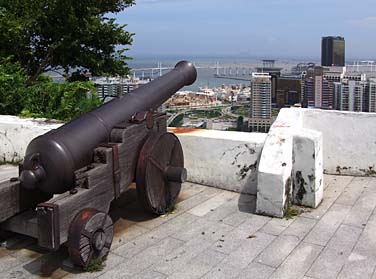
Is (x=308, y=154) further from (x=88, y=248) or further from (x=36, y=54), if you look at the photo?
(x=36, y=54)

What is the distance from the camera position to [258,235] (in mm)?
4082

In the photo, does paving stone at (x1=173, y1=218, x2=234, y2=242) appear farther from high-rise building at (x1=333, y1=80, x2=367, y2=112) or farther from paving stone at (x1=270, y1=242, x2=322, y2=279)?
high-rise building at (x1=333, y1=80, x2=367, y2=112)

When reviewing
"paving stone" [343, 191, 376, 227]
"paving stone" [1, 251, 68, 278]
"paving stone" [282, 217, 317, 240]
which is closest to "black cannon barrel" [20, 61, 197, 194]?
"paving stone" [1, 251, 68, 278]

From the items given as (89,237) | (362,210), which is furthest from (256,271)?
(362,210)

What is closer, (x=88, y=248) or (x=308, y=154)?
(x=88, y=248)

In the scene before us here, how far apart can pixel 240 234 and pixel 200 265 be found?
0.74 m

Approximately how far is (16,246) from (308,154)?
2983 millimetres

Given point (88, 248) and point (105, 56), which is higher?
point (105, 56)

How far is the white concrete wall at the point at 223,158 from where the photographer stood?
17.2 feet

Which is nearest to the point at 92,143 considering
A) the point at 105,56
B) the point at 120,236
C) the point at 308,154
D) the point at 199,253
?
the point at 120,236

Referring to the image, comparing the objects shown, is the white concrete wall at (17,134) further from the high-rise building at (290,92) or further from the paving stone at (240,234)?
the high-rise building at (290,92)

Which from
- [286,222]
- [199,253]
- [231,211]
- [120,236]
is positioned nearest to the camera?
[199,253]

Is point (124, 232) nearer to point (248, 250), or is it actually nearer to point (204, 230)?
point (204, 230)

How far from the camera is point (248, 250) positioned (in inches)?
148
